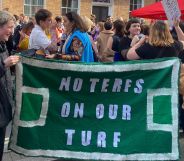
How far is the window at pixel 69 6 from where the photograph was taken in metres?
24.5

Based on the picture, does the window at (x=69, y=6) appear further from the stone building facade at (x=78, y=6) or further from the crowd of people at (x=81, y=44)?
the crowd of people at (x=81, y=44)

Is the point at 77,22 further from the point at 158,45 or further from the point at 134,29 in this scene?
the point at 134,29

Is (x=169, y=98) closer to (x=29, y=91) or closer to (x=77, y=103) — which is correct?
(x=77, y=103)

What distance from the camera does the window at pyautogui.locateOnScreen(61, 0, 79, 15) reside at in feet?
80.2

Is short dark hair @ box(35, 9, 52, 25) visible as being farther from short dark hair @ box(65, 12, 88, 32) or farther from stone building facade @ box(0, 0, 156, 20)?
stone building facade @ box(0, 0, 156, 20)

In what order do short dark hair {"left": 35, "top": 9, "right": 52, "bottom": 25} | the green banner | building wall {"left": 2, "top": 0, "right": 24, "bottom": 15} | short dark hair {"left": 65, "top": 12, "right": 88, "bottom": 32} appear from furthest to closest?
building wall {"left": 2, "top": 0, "right": 24, "bottom": 15}
short dark hair {"left": 35, "top": 9, "right": 52, "bottom": 25}
short dark hair {"left": 65, "top": 12, "right": 88, "bottom": 32}
the green banner

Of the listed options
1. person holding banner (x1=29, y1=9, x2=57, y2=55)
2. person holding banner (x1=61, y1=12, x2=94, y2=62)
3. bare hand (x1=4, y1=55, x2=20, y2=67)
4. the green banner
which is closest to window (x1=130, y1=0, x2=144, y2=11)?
person holding banner (x1=29, y1=9, x2=57, y2=55)

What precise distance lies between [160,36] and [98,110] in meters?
1.39

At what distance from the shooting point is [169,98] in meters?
4.50

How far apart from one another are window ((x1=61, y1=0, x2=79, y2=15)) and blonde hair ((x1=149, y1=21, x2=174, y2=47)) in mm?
19137

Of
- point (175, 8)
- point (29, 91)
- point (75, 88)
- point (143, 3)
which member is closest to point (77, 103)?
point (75, 88)

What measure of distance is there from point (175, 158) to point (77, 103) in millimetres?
1080

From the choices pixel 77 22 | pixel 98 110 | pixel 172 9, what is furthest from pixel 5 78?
pixel 172 9

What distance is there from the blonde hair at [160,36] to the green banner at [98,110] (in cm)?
90
